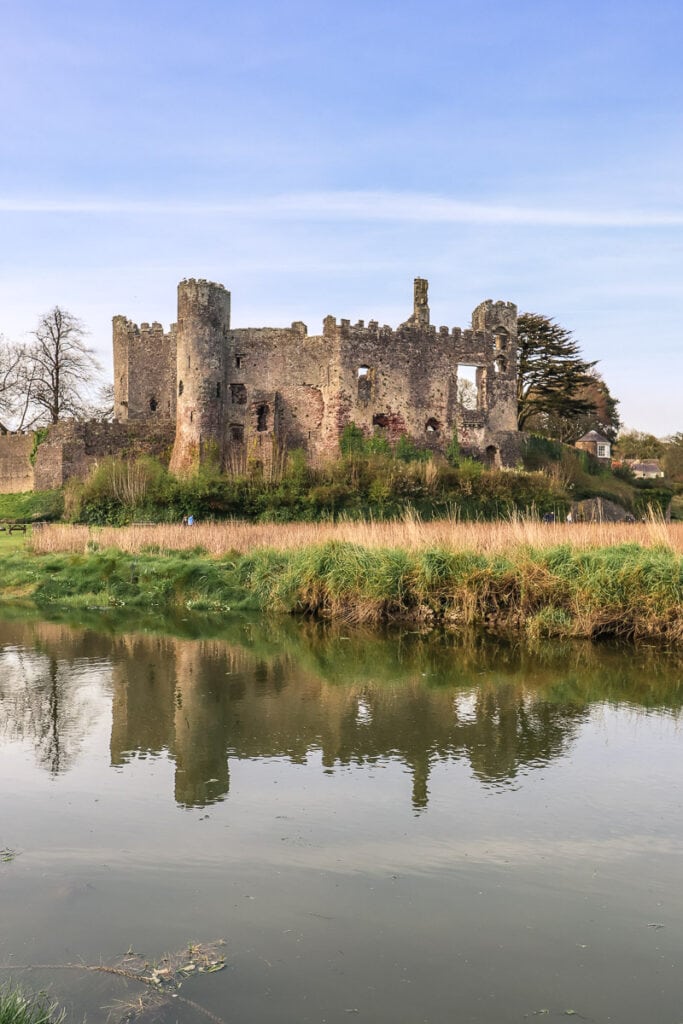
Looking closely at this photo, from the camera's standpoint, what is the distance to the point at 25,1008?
4.21m

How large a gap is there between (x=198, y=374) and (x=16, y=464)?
8275mm

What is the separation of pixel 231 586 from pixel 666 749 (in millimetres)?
10683

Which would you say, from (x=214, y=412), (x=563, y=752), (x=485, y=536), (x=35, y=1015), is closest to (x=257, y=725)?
(x=563, y=752)

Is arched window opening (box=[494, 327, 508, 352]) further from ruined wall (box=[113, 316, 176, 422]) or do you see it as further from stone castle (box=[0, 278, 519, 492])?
ruined wall (box=[113, 316, 176, 422])

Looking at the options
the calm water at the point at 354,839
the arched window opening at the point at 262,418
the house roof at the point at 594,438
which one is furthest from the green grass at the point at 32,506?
the house roof at the point at 594,438

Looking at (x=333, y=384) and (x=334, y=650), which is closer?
(x=334, y=650)

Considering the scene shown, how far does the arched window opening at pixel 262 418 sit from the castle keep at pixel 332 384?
0.12ft

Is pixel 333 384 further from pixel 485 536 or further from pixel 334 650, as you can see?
pixel 334 650

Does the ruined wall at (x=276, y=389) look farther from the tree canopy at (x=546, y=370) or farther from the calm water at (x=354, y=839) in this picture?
the calm water at (x=354, y=839)

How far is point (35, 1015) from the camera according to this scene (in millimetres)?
4266

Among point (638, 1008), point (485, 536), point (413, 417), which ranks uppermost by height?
point (413, 417)

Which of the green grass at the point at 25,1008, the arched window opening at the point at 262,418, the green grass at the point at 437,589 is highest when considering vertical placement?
the arched window opening at the point at 262,418

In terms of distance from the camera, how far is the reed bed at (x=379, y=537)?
53.9 ft

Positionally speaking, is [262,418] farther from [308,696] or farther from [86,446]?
[308,696]
